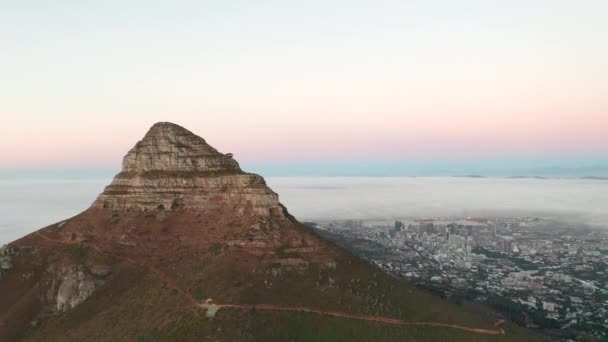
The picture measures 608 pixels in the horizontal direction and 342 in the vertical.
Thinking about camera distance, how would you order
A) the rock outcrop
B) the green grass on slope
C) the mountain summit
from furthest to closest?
the rock outcrop
the mountain summit
the green grass on slope

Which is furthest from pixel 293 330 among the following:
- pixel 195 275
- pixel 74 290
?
pixel 74 290

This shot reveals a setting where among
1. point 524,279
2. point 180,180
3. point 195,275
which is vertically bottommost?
point 524,279

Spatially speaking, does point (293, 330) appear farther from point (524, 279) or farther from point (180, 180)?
point (524, 279)

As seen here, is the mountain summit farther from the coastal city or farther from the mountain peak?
the coastal city

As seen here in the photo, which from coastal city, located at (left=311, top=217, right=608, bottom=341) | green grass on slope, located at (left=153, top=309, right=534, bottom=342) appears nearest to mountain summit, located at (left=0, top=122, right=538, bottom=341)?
green grass on slope, located at (left=153, top=309, right=534, bottom=342)

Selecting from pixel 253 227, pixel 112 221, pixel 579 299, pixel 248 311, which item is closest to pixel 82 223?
pixel 112 221
